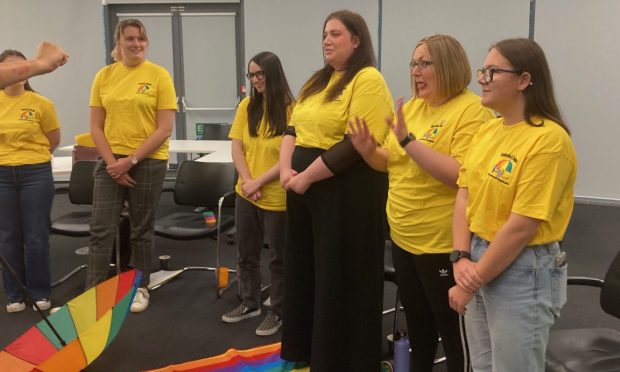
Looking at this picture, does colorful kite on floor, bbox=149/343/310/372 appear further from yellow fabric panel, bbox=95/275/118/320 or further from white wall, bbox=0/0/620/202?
white wall, bbox=0/0/620/202

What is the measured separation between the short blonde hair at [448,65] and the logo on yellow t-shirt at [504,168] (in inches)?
15.1

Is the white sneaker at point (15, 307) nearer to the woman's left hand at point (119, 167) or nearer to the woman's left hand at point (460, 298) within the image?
the woman's left hand at point (119, 167)

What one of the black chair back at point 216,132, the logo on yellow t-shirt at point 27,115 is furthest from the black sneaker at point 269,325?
the black chair back at point 216,132

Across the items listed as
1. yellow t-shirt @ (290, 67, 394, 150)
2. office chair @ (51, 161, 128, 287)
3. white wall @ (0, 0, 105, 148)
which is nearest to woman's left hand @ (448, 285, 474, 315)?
yellow t-shirt @ (290, 67, 394, 150)

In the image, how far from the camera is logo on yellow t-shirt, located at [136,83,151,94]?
111 inches

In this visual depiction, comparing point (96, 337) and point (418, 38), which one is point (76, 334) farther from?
point (418, 38)

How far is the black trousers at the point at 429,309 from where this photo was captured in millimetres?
1690

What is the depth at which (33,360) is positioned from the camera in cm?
198

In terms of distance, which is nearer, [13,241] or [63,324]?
[63,324]

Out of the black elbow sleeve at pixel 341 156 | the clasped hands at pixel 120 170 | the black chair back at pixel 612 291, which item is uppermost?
the black elbow sleeve at pixel 341 156

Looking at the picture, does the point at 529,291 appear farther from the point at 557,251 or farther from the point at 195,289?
the point at 195,289

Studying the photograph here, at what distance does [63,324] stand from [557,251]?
6.16 ft

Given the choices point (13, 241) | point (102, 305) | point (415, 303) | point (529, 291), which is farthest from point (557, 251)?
point (13, 241)

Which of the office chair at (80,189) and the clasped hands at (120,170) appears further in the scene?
the office chair at (80,189)
